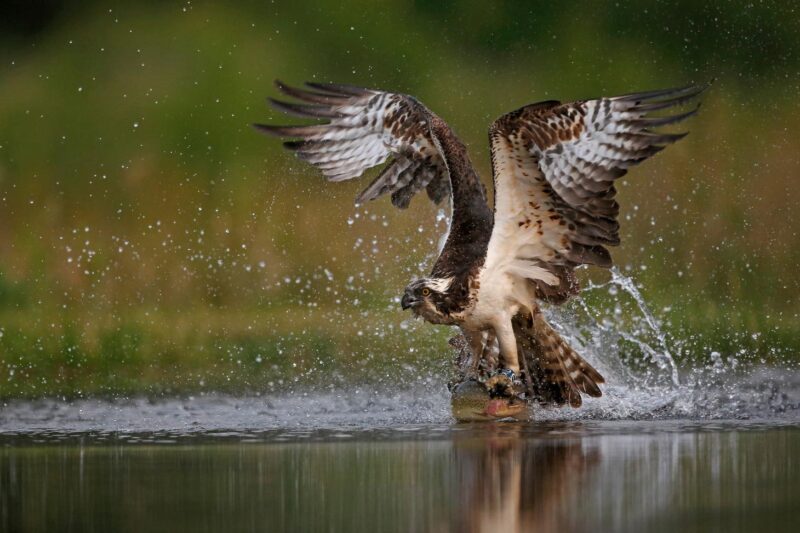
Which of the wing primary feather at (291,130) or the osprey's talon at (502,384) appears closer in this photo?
Answer: the osprey's talon at (502,384)

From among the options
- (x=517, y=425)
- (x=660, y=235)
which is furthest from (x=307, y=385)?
(x=660, y=235)

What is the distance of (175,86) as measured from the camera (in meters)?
20.8

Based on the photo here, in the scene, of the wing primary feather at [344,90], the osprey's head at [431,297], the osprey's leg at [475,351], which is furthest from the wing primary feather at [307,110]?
the osprey's leg at [475,351]

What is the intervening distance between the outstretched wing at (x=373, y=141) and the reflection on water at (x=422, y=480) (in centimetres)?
291

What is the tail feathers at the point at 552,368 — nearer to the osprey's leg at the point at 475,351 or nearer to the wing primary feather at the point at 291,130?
the osprey's leg at the point at 475,351

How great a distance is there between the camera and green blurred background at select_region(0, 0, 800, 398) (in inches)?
669

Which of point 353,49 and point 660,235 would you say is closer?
point 660,235

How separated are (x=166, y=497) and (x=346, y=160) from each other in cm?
554

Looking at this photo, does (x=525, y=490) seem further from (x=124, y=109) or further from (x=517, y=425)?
(x=124, y=109)

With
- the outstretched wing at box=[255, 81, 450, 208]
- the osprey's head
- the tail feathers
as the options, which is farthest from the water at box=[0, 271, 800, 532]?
the outstretched wing at box=[255, 81, 450, 208]

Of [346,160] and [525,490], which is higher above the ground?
[346,160]

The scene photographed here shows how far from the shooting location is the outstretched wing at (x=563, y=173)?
11711 mm

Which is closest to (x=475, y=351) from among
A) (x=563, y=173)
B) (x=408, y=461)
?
(x=563, y=173)

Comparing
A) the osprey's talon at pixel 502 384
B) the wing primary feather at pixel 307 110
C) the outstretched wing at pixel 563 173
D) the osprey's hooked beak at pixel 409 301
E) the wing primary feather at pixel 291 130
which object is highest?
the wing primary feather at pixel 307 110
